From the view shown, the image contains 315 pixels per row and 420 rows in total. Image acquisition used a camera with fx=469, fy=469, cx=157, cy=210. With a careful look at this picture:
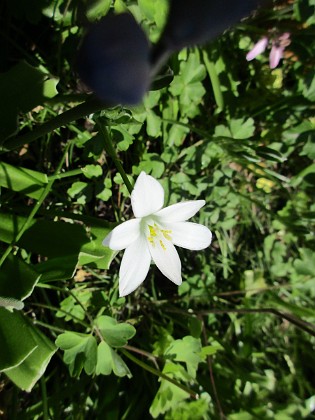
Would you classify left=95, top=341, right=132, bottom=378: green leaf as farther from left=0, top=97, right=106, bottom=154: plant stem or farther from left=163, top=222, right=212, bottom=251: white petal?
left=0, top=97, right=106, bottom=154: plant stem

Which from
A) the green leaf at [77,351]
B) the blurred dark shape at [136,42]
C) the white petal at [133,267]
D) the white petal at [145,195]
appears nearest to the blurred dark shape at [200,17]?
the blurred dark shape at [136,42]

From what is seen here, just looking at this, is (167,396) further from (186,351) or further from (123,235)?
(123,235)

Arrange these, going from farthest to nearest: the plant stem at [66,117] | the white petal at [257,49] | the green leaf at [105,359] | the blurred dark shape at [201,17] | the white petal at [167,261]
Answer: the white petal at [257,49], the green leaf at [105,359], the white petal at [167,261], the plant stem at [66,117], the blurred dark shape at [201,17]

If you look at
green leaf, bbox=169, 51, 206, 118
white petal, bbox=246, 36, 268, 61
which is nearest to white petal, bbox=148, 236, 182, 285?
green leaf, bbox=169, 51, 206, 118

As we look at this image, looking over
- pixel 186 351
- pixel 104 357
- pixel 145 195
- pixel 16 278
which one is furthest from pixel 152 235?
pixel 186 351

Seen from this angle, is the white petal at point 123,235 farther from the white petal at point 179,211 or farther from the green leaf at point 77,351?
the green leaf at point 77,351
